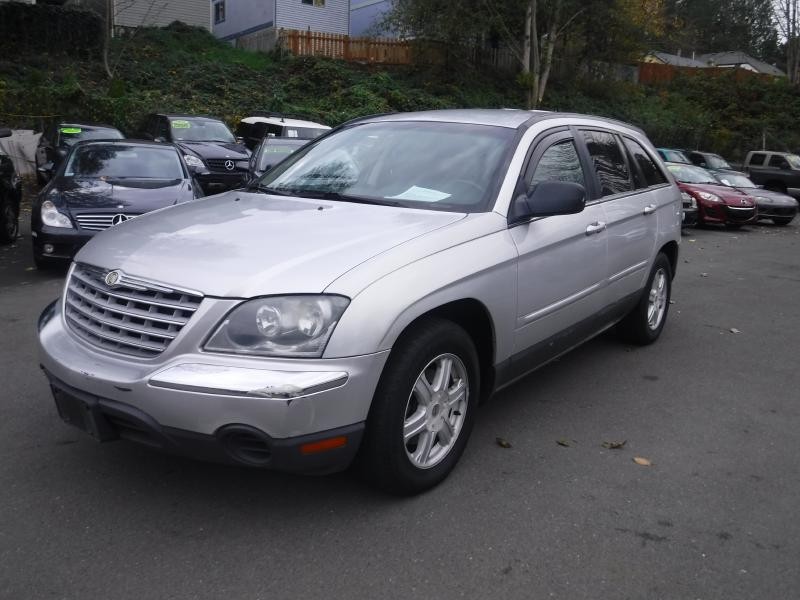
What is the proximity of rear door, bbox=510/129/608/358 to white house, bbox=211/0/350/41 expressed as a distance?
28910 mm

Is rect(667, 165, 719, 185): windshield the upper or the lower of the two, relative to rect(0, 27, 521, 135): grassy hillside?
lower

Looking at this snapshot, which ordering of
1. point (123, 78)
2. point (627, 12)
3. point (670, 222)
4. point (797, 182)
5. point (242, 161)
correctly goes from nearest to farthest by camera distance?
point (670, 222) → point (242, 161) → point (797, 182) → point (123, 78) → point (627, 12)

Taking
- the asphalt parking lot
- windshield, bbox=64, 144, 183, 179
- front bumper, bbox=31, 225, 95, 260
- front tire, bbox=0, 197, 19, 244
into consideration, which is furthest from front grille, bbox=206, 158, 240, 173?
the asphalt parking lot

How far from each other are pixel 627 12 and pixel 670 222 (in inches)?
998

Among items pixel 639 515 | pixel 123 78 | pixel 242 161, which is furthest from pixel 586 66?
pixel 639 515

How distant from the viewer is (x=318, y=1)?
3425 centimetres

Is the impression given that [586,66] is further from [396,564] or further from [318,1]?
[396,564]

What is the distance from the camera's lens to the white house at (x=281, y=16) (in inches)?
1293

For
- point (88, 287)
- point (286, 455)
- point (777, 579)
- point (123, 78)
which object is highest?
point (123, 78)

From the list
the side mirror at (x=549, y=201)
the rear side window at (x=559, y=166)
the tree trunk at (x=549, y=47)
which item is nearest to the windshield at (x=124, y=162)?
the rear side window at (x=559, y=166)

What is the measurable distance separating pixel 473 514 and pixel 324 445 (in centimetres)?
84

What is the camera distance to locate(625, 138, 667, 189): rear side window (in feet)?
19.2

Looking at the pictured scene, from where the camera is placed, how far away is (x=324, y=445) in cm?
302

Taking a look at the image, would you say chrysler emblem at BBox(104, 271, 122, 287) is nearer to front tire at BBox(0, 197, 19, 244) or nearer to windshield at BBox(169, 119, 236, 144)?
front tire at BBox(0, 197, 19, 244)
